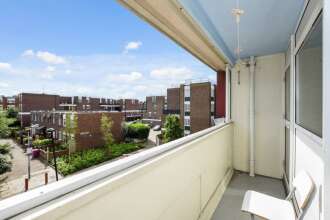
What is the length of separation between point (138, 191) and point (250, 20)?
72.5 inches

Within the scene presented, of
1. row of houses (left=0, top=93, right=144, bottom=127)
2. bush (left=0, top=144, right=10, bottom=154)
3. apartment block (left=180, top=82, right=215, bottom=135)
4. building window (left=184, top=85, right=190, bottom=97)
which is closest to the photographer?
bush (left=0, top=144, right=10, bottom=154)

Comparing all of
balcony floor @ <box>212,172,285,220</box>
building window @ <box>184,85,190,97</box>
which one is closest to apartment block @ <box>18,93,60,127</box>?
balcony floor @ <box>212,172,285,220</box>

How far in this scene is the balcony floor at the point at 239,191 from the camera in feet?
6.36

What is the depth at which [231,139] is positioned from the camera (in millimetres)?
3168

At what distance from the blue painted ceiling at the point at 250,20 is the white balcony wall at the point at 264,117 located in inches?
19.7

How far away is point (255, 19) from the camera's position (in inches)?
67.7

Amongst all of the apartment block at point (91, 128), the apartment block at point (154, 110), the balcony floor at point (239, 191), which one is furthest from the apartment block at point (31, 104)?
the apartment block at point (154, 110)

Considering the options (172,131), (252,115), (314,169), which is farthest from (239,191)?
(172,131)

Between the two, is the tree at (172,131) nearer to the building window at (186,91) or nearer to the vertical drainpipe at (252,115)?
the vertical drainpipe at (252,115)

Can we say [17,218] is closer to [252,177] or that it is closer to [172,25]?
[172,25]

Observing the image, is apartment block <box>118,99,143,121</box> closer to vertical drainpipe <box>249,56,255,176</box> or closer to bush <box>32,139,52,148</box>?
vertical drainpipe <box>249,56,255,176</box>

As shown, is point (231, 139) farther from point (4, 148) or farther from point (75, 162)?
point (4, 148)

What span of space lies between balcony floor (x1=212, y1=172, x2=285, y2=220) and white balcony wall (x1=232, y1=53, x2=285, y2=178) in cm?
23

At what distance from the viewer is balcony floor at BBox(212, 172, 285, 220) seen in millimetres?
1938
